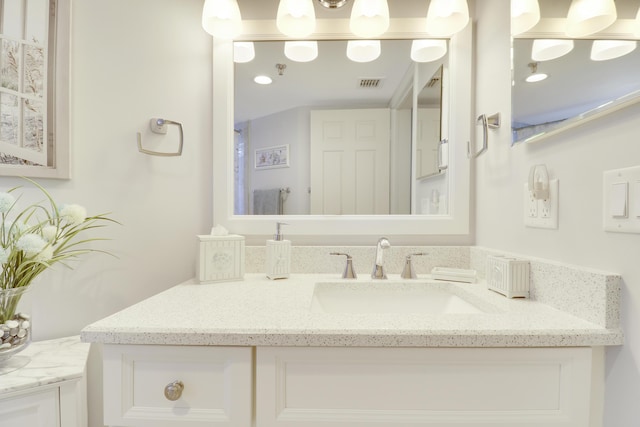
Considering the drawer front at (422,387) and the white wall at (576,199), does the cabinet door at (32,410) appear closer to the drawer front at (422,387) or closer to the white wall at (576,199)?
the drawer front at (422,387)

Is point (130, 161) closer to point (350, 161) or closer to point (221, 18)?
point (221, 18)

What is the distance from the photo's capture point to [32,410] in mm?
759

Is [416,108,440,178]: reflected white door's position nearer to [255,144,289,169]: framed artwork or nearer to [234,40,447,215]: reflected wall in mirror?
[234,40,447,215]: reflected wall in mirror

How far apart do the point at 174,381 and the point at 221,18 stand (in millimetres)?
1171

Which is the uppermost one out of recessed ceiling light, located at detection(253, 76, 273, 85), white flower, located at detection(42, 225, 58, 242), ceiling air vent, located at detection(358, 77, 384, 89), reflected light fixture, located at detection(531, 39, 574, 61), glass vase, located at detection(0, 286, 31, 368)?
recessed ceiling light, located at detection(253, 76, 273, 85)

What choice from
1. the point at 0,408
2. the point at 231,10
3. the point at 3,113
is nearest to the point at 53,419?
the point at 0,408

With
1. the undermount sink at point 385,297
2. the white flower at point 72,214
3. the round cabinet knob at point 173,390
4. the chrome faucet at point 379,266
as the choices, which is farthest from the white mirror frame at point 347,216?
the round cabinet knob at point 173,390

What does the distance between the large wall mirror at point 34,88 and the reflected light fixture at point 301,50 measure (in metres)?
0.72

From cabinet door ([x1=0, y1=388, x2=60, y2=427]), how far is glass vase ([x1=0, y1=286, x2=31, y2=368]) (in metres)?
0.12

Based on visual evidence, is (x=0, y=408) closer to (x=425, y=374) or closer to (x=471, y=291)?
(x=425, y=374)

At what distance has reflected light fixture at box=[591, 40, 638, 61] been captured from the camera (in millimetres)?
594

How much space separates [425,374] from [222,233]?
77 cm

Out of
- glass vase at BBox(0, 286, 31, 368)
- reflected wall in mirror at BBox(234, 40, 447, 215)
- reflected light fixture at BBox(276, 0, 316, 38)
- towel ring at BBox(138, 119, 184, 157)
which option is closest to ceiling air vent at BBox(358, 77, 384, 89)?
reflected wall in mirror at BBox(234, 40, 447, 215)

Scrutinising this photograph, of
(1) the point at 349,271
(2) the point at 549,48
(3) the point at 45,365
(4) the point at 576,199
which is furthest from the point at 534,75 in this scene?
(3) the point at 45,365
